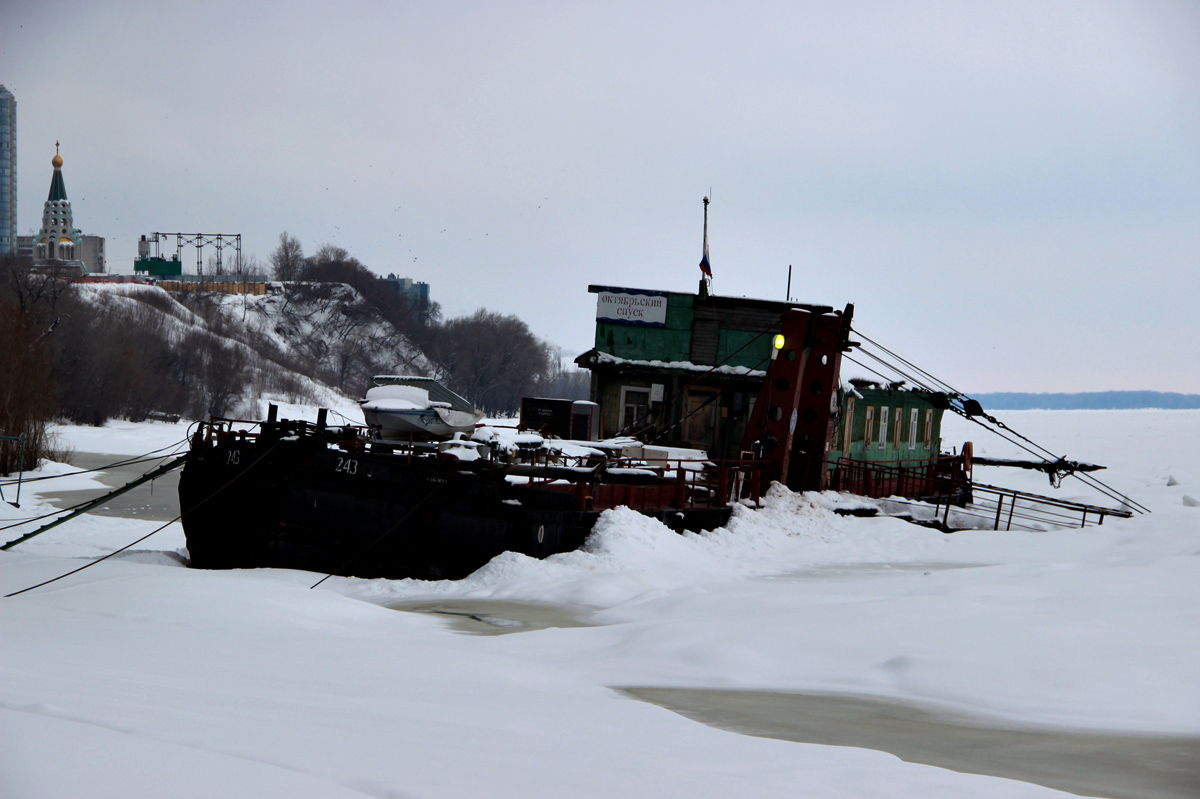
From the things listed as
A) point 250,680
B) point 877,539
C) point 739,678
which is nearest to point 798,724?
point 739,678

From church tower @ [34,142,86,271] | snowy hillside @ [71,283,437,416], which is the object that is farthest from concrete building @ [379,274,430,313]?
church tower @ [34,142,86,271]

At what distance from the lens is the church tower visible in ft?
467

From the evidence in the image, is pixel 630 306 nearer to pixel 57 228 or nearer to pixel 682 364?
pixel 682 364

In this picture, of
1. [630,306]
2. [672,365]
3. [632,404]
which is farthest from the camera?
[630,306]

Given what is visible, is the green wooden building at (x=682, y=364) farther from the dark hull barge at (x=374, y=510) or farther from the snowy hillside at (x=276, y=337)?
the snowy hillside at (x=276, y=337)

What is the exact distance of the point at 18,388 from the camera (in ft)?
112

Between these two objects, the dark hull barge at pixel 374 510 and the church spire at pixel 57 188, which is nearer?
the dark hull barge at pixel 374 510

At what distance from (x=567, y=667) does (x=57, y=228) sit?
16225 centimetres

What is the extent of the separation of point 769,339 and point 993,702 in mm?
18910

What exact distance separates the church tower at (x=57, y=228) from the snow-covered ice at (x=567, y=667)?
149 m

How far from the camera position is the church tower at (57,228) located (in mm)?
142250

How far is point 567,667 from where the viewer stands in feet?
29.5

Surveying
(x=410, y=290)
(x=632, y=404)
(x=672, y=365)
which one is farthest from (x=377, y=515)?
(x=410, y=290)

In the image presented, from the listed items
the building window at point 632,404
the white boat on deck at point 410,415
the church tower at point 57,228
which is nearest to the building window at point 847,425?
the building window at point 632,404
